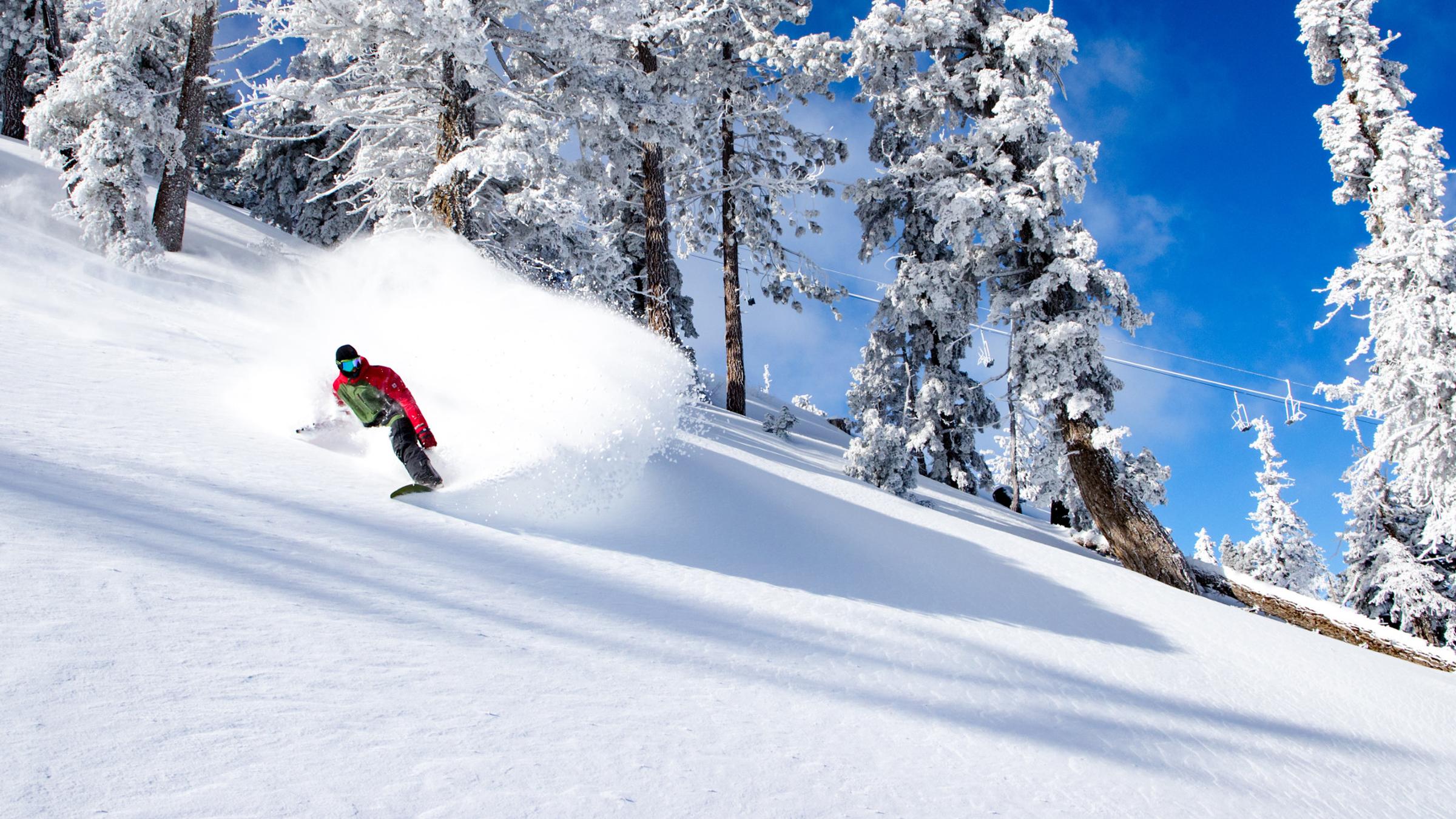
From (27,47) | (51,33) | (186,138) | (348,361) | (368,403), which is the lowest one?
(368,403)

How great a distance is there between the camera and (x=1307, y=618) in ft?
36.9

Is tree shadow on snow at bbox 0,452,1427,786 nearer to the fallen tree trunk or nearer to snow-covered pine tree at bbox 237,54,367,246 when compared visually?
the fallen tree trunk

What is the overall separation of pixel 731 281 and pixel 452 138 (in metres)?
9.16

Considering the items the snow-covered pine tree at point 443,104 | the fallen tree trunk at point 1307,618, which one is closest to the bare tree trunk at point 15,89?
the snow-covered pine tree at point 443,104

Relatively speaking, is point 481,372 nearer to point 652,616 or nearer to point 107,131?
point 652,616

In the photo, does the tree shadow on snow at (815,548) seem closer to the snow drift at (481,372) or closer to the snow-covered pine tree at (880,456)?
the snow drift at (481,372)

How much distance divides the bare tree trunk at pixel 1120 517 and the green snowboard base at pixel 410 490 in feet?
34.7

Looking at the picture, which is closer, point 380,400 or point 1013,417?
point 380,400

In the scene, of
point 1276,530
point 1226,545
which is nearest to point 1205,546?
point 1226,545

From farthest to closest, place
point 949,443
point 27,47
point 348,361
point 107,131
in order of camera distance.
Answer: point 27,47 < point 949,443 < point 107,131 < point 348,361

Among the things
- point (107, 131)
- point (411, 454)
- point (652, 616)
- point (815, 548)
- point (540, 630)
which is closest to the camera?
point (540, 630)

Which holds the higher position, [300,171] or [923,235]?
[923,235]

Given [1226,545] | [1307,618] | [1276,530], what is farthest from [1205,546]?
[1307,618]

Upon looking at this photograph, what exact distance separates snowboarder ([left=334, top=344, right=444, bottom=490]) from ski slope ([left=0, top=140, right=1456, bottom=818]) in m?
0.40
